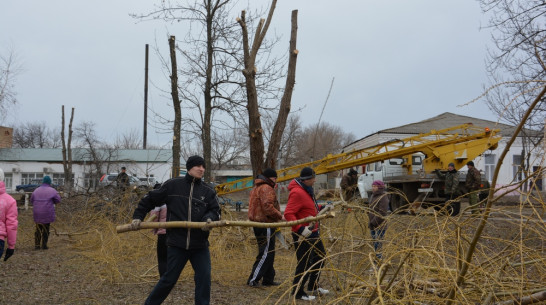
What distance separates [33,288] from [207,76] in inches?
383

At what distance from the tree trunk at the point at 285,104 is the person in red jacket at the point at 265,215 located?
9.25 ft

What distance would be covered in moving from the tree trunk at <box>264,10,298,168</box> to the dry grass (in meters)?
1.47

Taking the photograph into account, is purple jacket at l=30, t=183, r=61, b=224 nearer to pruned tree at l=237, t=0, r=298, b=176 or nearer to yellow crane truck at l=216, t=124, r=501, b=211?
pruned tree at l=237, t=0, r=298, b=176

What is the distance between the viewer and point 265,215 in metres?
6.42

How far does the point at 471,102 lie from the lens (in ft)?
8.29

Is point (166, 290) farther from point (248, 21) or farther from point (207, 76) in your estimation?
point (207, 76)

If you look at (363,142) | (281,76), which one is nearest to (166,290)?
(281,76)

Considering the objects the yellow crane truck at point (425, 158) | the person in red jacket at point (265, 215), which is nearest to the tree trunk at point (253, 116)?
the person in red jacket at point (265, 215)

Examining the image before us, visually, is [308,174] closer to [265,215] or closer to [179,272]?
[265,215]

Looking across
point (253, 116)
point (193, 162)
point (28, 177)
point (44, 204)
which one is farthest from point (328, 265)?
point (28, 177)

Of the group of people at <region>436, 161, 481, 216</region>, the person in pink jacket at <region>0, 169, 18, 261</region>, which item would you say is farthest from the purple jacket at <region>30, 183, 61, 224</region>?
the group of people at <region>436, 161, 481, 216</region>

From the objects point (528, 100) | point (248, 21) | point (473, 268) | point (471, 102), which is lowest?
point (473, 268)

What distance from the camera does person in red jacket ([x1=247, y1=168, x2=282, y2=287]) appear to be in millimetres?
6352

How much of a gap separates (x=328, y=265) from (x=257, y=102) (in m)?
5.16
